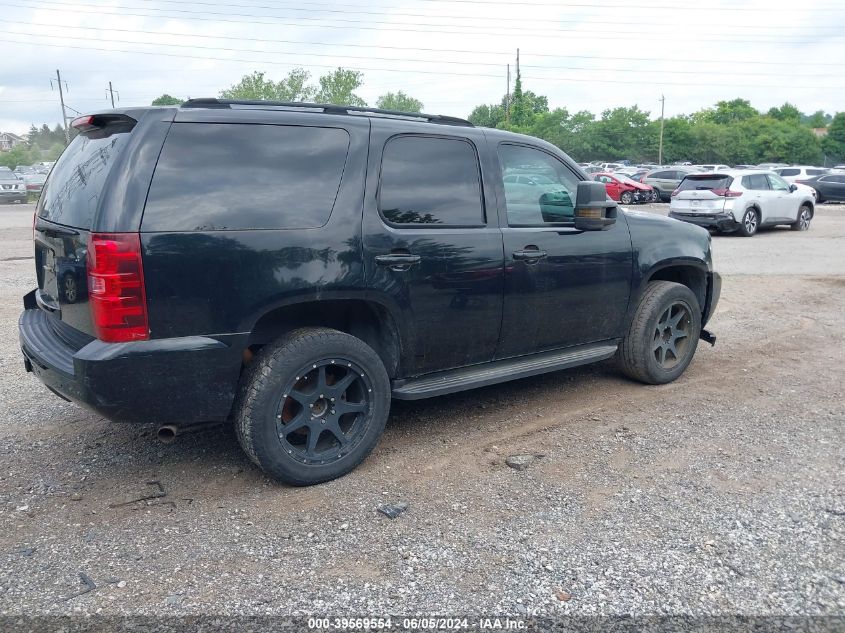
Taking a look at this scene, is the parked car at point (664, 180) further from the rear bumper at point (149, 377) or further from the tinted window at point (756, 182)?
the rear bumper at point (149, 377)

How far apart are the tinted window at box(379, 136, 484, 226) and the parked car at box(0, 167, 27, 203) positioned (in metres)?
31.0

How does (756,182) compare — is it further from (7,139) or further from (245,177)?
(7,139)

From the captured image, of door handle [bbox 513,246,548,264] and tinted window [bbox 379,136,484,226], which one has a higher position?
tinted window [bbox 379,136,484,226]

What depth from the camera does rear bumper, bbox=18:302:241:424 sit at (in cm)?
326

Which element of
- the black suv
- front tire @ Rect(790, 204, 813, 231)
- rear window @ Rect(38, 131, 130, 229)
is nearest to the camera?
the black suv

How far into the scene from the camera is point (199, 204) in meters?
3.37

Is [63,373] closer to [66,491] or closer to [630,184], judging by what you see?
[66,491]

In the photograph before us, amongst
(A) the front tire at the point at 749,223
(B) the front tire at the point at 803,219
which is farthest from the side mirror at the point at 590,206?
(B) the front tire at the point at 803,219

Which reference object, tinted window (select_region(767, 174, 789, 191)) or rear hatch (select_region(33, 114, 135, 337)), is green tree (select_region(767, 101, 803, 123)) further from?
rear hatch (select_region(33, 114, 135, 337))

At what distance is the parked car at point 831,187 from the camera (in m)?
29.1

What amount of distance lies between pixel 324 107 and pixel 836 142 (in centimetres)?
7468

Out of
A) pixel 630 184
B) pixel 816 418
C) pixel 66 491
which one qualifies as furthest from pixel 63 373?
pixel 630 184

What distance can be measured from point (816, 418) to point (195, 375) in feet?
13.0

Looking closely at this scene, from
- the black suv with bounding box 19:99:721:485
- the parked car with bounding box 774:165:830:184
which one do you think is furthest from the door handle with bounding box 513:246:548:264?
the parked car with bounding box 774:165:830:184
